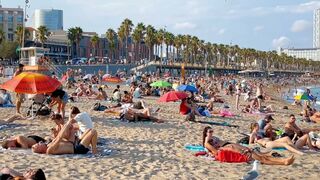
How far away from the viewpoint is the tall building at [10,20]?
87062mm

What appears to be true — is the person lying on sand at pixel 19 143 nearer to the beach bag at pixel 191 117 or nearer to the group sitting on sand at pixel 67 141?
the group sitting on sand at pixel 67 141

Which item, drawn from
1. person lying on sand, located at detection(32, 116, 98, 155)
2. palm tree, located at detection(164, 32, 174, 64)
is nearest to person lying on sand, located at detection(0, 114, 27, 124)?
person lying on sand, located at detection(32, 116, 98, 155)

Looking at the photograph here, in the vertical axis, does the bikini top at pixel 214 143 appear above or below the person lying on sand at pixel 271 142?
above

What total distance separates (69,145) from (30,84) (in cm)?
338

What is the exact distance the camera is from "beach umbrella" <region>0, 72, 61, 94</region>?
36.4 ft

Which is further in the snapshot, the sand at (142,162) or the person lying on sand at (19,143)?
the person lying on sand at (19,143)

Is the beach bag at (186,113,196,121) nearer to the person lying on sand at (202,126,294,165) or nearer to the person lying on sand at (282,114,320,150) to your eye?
the person lying on sand at (282,114,320,150)

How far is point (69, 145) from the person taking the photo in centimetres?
840

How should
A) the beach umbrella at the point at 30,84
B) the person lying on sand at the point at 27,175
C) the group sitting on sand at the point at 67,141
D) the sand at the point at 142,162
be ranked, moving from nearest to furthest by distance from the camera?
1. the person lying on sand at the point at 27,175
2. the sand at the point at 142,162
3. the group sitting on sand at the point at 67,141
4. the beach umbrella at the point at 30,84

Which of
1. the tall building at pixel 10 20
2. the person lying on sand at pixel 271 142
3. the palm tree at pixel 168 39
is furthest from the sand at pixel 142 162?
the palm tree at pixel 168 39

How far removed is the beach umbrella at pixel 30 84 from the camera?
1109 centimetres

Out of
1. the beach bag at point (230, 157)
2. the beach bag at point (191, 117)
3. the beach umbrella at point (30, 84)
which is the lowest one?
the beach bag at point (230, 157)

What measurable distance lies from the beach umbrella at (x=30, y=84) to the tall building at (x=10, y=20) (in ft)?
261

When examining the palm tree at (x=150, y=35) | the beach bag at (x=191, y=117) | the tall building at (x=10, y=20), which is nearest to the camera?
the beach bag at (x=191, y=117)
